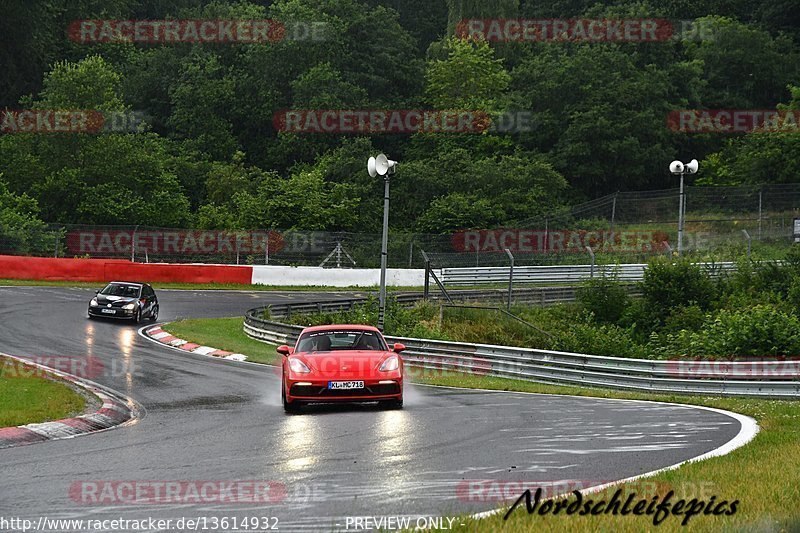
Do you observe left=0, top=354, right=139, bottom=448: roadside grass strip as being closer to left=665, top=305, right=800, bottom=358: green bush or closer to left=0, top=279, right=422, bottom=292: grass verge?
left=665, top=305, right=800, bottom=358: green bush

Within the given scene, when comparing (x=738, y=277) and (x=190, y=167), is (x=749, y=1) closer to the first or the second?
(x=190, y=167)

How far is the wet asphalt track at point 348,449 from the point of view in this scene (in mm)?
7754

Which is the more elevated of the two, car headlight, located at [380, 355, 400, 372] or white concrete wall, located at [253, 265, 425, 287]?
white concrete wall, located at [253, 265, 425, 287]

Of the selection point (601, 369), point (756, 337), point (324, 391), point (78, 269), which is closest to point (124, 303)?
point (78, 269)

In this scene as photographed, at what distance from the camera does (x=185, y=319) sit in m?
34.2

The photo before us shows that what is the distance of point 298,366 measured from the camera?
15172 mm

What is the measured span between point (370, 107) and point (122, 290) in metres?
50.5

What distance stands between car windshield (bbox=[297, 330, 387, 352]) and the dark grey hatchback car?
17.3 meters

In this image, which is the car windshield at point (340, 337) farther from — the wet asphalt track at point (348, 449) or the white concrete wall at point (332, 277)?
the white concrete wall at point (332, 277)

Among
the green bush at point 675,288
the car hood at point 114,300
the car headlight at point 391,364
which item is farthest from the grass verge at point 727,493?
the green bush at point 675,288

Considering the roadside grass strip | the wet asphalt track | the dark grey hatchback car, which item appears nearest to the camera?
the wet asphalt track

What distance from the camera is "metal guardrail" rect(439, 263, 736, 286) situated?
137ft

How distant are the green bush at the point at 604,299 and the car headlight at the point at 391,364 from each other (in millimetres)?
22578

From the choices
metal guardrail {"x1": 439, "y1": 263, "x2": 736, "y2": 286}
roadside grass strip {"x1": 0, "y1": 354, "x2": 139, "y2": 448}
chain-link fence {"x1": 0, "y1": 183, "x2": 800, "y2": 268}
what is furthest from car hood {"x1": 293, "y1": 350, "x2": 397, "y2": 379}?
chain-link fence {"x1": 0, "y1": 183, "x2": 800, "y2": 268}
